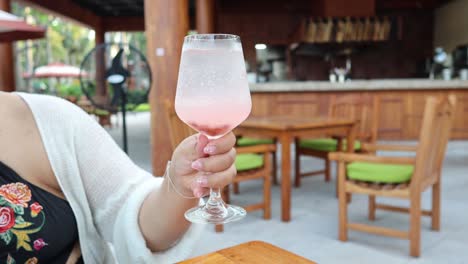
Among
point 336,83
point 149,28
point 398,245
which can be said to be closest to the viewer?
point 398,245

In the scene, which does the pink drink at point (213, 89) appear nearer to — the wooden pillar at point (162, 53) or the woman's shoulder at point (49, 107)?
the woman's shoulder at point (49, 107)

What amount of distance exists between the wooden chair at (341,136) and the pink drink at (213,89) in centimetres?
333

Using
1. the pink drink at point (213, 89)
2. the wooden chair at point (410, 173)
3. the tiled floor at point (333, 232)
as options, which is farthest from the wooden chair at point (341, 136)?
the pink drink at point (213, 89)

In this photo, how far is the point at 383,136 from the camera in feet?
22.9

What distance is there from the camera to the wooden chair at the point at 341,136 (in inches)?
157

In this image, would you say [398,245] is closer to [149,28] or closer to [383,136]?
[149,28]

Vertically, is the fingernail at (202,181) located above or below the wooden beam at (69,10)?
below

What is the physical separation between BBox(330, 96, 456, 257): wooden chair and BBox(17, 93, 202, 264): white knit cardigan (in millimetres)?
1847

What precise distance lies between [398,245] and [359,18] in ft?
24.1

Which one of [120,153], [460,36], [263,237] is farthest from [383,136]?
[120,153]

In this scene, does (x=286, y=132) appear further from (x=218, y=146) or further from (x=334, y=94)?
(x=334, y=94)

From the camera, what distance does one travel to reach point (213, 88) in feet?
Result: 2.16

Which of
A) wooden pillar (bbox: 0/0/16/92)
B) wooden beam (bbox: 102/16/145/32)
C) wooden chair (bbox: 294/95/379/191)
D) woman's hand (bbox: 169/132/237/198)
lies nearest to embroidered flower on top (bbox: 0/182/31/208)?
woman's hand (bbox: 169/132/237/198)

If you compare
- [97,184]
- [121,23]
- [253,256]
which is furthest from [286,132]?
[121,23]
